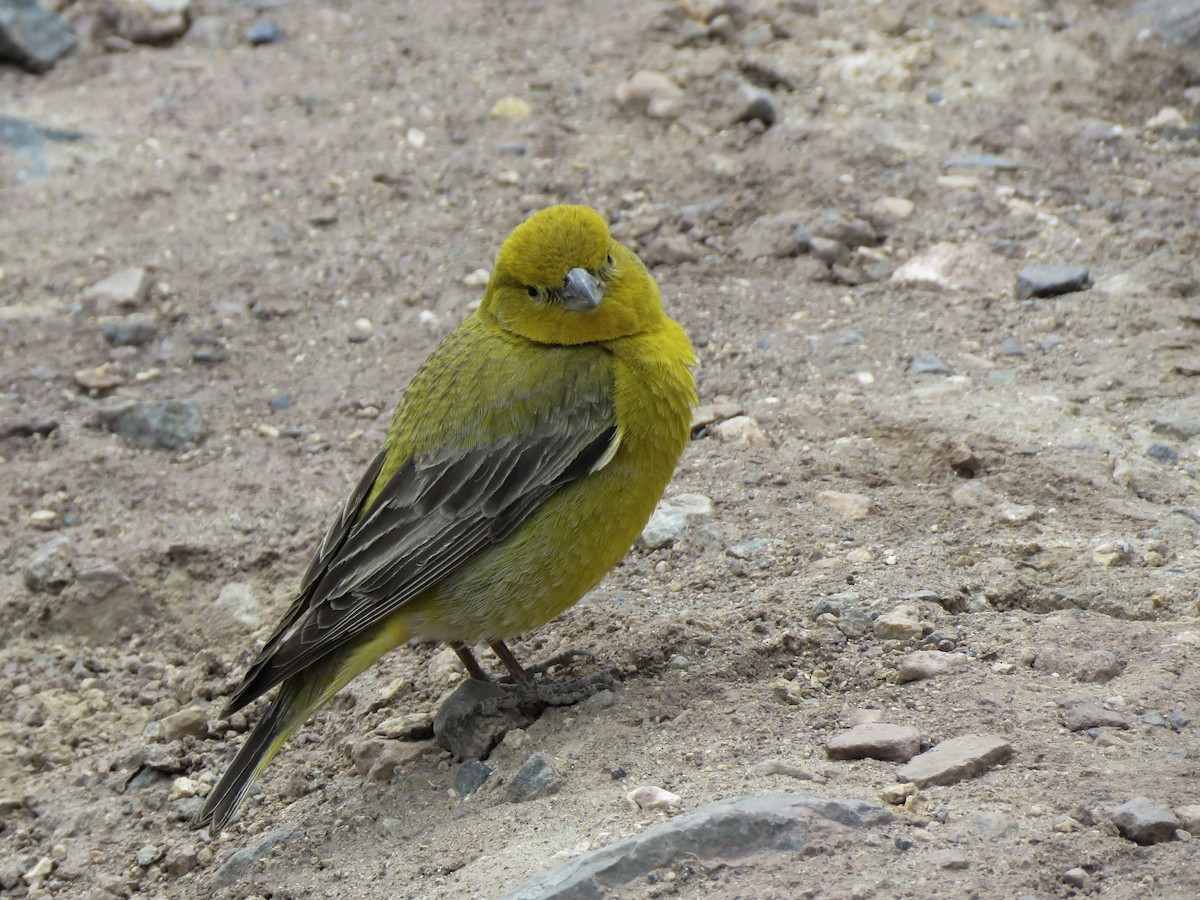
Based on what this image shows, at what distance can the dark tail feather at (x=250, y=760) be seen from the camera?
411 cm

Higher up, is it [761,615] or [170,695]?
[761,615]

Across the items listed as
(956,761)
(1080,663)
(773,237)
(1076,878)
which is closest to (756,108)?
(773,237)

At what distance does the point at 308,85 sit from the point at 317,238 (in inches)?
57.7

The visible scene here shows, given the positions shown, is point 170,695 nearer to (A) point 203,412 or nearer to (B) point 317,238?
(A) point 203,412

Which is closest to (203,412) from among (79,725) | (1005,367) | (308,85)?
(79,725)

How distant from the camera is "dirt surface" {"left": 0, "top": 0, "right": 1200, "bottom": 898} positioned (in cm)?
377

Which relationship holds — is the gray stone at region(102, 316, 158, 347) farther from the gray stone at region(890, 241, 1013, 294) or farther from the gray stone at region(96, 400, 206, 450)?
the gray stone at region(890, 241, 1013, 294)

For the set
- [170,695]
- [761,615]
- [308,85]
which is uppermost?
[308,85]

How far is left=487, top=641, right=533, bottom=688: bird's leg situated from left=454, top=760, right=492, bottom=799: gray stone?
388mm

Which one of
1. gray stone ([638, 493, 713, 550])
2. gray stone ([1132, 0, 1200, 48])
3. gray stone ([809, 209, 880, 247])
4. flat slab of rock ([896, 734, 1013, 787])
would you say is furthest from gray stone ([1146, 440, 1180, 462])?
gray stone ([1132, 0, 1200, 48])

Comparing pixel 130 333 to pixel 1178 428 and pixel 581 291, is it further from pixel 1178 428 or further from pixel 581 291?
Result: pixel 1178 428

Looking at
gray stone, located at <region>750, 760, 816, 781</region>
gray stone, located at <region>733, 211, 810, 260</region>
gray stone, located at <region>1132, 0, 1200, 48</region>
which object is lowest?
gray stone, located at <region>750, 760, 816, 781</region>

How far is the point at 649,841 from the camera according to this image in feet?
10.7

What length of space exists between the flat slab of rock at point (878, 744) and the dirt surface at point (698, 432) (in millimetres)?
63
